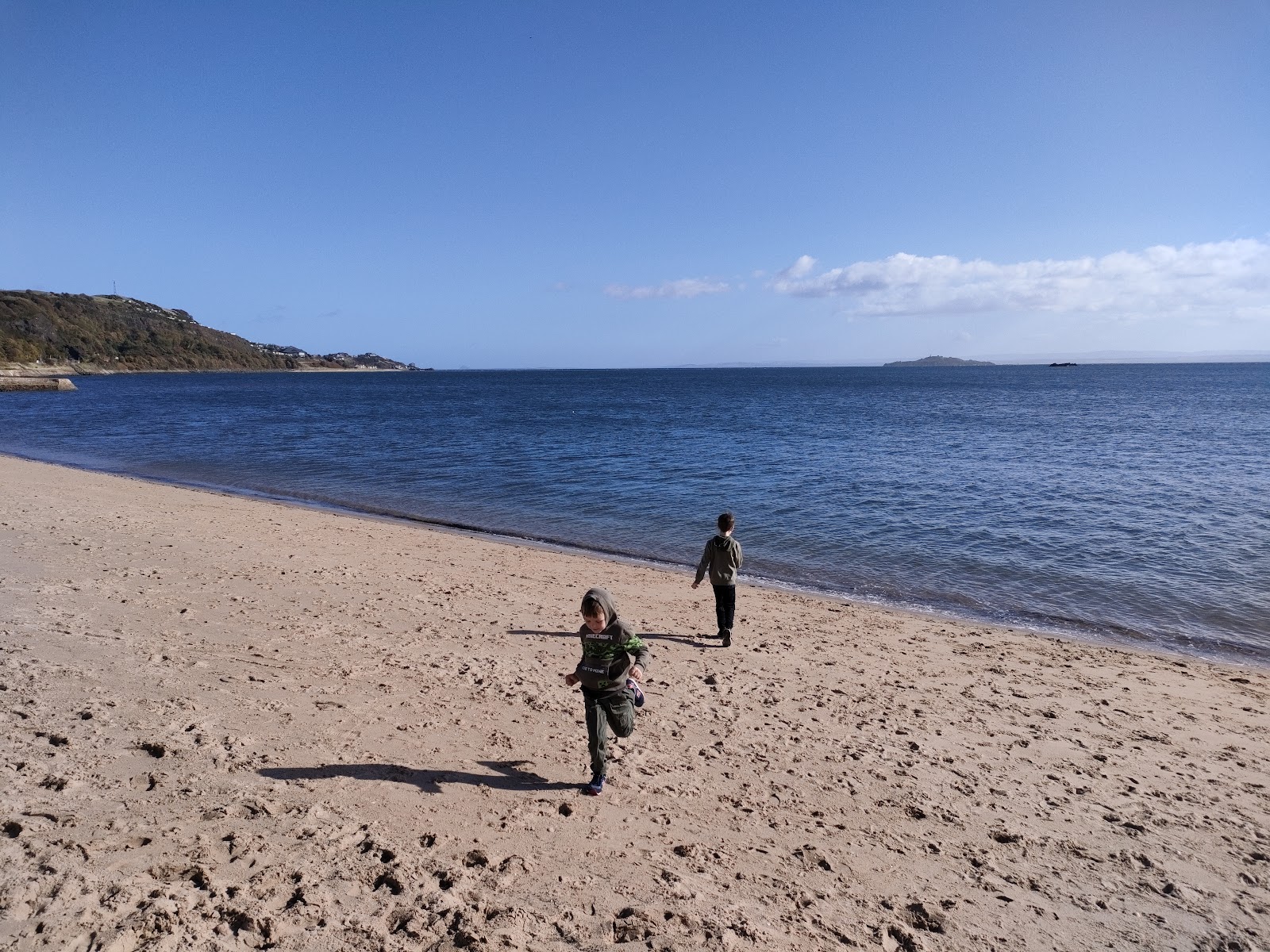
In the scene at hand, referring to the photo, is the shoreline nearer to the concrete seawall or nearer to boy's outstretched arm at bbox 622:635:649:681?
boy's outstretched arm at bbox 622:635:649:681

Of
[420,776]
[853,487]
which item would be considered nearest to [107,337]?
[853,487]

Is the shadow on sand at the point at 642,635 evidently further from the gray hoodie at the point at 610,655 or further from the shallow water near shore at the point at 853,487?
the shallow water near shore at the point at 853,487

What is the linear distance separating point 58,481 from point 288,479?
6437 millimetres

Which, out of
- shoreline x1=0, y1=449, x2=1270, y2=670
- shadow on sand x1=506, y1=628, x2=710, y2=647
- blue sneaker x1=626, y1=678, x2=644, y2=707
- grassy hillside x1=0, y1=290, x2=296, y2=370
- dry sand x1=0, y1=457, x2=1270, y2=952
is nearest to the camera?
dry sand x1=0, y1=457, x2=1270, y2=952

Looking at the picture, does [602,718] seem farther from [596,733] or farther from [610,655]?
[610,655]

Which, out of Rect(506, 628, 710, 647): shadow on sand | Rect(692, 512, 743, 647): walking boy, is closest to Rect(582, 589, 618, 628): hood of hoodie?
Rect(692, 512, 743, 647): walking boy

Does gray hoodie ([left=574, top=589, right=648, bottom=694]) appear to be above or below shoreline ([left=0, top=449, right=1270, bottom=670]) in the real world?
above

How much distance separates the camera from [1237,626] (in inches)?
451

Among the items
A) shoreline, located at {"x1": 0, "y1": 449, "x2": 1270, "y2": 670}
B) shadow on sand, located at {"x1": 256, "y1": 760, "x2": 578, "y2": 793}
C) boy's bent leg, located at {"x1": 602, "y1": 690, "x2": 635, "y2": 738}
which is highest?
boy's bent leg, located at {"x1": 602, "y1": 690, "x2": 635, "y2": 738}

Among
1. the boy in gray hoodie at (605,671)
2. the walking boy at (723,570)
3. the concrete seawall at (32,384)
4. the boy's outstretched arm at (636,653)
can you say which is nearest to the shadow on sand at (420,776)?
the boy in gray hoodie at (605,671)

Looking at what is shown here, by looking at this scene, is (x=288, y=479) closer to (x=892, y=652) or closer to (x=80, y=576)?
(x=80, y=576)

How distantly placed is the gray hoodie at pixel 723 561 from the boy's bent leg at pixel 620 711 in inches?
153

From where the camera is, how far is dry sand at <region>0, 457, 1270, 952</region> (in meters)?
4.15

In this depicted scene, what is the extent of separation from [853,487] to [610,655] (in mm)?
19579
